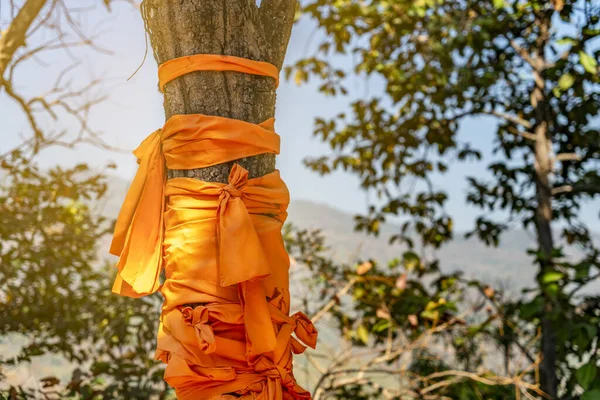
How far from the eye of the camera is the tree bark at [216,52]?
1.49 metres

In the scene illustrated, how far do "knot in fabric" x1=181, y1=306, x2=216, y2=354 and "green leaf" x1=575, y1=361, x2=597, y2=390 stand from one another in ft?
6.52

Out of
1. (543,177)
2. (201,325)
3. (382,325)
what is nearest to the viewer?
(201,325)

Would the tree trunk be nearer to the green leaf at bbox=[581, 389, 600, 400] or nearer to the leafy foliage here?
the green leaf at bbox=[581, 389, 600, 400]

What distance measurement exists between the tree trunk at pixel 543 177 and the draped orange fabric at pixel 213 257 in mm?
2816

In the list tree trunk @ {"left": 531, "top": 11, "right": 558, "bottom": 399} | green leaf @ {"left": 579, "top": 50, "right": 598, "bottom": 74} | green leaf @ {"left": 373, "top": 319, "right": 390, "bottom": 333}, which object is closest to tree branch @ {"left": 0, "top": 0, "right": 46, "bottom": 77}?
green leaf @ {"left": 373, "top": 319, "right": 390, "bottom": 333}

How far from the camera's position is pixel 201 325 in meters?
1.30

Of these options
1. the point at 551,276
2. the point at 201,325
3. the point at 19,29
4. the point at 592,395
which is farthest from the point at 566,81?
the point at 19,29

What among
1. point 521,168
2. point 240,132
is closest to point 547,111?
point 521,168

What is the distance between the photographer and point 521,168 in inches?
172

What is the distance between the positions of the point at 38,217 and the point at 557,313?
3258 millimetres

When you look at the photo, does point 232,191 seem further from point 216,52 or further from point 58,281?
point 58,281

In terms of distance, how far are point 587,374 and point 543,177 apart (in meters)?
1.94

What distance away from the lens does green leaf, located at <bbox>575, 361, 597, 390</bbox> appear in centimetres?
251

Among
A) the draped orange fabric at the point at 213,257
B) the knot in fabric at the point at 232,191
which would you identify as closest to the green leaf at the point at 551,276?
the draped orange fabric at the point at 213,257
